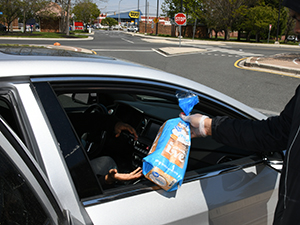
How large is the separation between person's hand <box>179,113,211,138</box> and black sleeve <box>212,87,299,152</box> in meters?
0.03

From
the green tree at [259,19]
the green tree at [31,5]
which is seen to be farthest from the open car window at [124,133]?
the green tree at [259,19]

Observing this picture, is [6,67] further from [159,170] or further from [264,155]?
[264,155]

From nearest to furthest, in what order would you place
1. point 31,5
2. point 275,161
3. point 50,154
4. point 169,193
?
1. point 50,154
2. point 169,193
3. point 275,161
4. point 31,5

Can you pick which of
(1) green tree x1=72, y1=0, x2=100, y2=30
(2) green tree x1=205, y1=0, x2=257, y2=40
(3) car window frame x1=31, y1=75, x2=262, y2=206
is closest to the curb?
(3) car window frame x1=31, y1=75, x2=262, y2=206

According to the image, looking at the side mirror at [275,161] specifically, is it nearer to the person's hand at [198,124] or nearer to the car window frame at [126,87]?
the car window frame at [126,87]

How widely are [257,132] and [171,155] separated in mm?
496

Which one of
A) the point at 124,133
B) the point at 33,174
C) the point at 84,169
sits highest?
the point at 33,174

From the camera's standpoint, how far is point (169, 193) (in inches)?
55.3

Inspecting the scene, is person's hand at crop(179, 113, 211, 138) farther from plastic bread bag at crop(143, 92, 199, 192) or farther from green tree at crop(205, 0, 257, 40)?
green tree at crop(205, 0, 257, 40)

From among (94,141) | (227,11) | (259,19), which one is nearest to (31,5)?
(227,11)

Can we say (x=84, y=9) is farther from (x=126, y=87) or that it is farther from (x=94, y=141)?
(x=126, y=87)

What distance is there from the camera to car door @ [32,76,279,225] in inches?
47.9

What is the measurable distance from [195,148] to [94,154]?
2.92 ft

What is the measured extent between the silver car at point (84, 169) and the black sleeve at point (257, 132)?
20 centimetres
